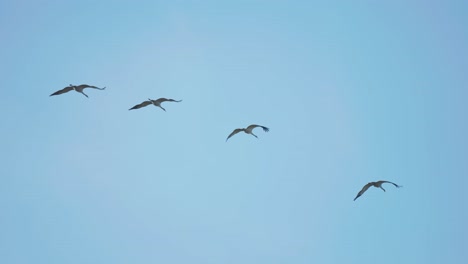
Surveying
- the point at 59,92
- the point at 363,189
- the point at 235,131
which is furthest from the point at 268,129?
the point at 59,92

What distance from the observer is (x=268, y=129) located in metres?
115

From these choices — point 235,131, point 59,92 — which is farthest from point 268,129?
point 59,92

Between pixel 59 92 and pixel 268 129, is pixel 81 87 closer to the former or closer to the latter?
pixel 59 92

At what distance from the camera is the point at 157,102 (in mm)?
117125

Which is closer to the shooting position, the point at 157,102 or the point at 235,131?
the point at 157,102

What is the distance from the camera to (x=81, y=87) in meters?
115

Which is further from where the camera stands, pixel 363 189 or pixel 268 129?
pixel 363 189

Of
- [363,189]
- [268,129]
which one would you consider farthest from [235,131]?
[363,189]

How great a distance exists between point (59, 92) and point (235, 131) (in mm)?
25552

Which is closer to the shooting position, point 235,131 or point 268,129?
point 268,129

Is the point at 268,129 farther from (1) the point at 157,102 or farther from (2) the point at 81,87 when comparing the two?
(2) the point at 81,87

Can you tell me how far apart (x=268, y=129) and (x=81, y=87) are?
24858 mm

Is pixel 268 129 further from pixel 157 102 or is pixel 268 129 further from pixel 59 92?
pixel 59 92

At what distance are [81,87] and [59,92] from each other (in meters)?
2.91
